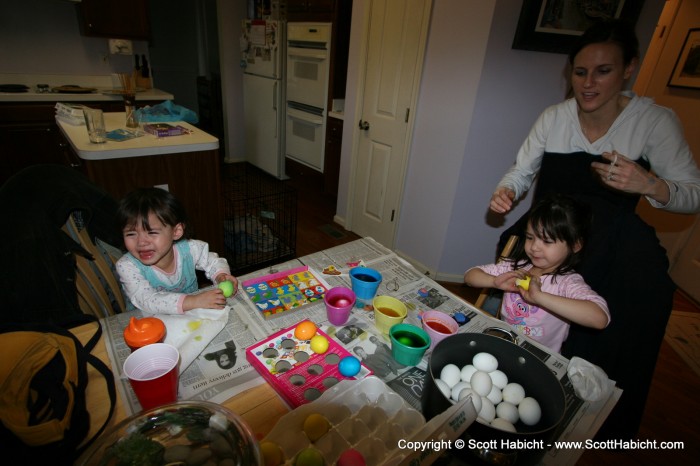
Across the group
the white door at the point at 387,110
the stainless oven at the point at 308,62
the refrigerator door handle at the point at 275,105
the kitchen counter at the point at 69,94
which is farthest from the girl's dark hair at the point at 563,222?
the refrigerator door handle at the point at 275,105

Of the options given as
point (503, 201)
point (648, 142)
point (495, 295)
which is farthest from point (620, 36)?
point (495, 295)

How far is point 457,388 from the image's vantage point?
797mm

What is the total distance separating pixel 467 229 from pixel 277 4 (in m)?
3.19

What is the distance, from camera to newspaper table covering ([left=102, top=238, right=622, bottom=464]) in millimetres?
791

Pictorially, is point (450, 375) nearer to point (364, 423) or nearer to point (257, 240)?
point (364, 423)

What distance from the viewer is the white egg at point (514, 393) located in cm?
81

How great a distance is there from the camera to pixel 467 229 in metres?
2.58

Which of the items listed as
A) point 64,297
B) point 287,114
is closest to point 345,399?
point 64,297

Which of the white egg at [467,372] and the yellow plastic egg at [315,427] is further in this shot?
the white egg at [467,372]

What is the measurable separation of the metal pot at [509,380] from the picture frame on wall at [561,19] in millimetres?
1927

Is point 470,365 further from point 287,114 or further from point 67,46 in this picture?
point 67,46

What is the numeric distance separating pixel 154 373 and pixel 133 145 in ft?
5.17

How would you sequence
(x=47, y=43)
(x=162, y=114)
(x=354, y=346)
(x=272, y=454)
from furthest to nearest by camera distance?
(x=47, y=43) < (x=162, y=114) < (x=354, y=346) < (x=272, y=454)

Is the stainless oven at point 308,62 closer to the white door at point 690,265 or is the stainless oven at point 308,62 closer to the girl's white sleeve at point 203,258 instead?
the girl's white sleeve at point 203,258
